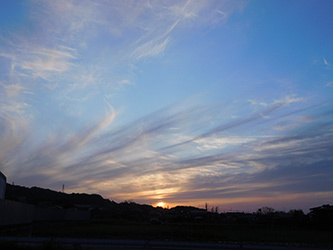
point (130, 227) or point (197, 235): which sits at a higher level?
point (130, 227)

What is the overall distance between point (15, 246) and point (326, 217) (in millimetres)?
65977

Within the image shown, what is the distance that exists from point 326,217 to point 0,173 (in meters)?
62.2

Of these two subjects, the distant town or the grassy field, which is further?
the distant town

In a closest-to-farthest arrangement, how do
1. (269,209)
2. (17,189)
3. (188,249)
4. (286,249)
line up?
(188,249), (286,249), (269,209), (17,189)

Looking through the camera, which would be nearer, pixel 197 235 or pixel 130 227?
pixel 197 235

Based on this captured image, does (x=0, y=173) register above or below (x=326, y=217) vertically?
above

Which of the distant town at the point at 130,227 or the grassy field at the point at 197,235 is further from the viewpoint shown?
the distant town at the point at 130,227

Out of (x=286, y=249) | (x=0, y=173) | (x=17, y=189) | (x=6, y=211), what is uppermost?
(x=17, y=189)

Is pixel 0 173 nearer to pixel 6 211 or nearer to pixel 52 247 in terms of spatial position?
pixel 6 211

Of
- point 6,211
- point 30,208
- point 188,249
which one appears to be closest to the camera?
point 188,249

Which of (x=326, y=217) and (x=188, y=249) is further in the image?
(x=326, y=217)

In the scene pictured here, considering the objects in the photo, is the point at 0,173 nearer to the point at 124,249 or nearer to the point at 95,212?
the point at 124,249

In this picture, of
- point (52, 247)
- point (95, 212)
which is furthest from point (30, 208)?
point (95, 212)

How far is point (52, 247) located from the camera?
19047 mm
